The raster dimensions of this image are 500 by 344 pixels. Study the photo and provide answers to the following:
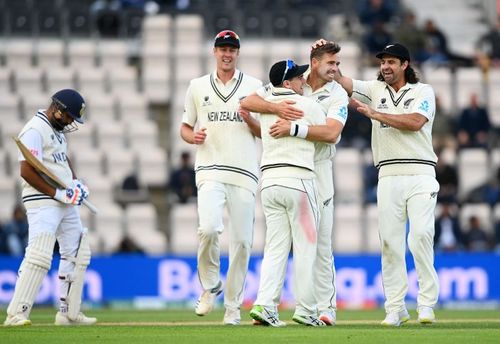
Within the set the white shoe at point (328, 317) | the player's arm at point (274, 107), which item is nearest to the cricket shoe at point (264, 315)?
the white shoe at point (328, 317)

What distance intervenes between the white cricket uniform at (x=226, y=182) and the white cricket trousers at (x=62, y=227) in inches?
46.5

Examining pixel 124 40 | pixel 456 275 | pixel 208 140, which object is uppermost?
pixel 124 40

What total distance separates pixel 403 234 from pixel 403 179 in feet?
1.65

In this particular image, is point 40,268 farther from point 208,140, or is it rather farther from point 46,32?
point 46,32

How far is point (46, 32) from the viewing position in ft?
74.8

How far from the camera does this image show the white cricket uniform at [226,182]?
11797mm

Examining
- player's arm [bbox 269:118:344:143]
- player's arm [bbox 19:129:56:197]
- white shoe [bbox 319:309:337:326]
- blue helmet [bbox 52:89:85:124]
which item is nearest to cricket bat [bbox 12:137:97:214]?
player's arm [bbox 19:129:56:197]

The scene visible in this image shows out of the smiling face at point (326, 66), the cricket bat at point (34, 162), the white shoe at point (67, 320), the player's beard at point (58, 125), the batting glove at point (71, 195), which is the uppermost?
the smiling face at point (326, 66)

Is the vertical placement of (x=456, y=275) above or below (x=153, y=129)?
below

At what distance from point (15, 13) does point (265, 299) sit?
13.3 m

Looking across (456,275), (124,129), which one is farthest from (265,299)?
(124,129)

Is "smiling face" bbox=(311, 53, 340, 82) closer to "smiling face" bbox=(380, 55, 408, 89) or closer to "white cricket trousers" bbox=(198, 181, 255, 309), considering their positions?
"smiling face" bbox=(380, 55, 408, 89)

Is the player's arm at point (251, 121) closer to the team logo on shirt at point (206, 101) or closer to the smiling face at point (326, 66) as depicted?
the team logo on shirt at point (206, 101)

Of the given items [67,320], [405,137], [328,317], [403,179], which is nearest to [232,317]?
[328,317]
